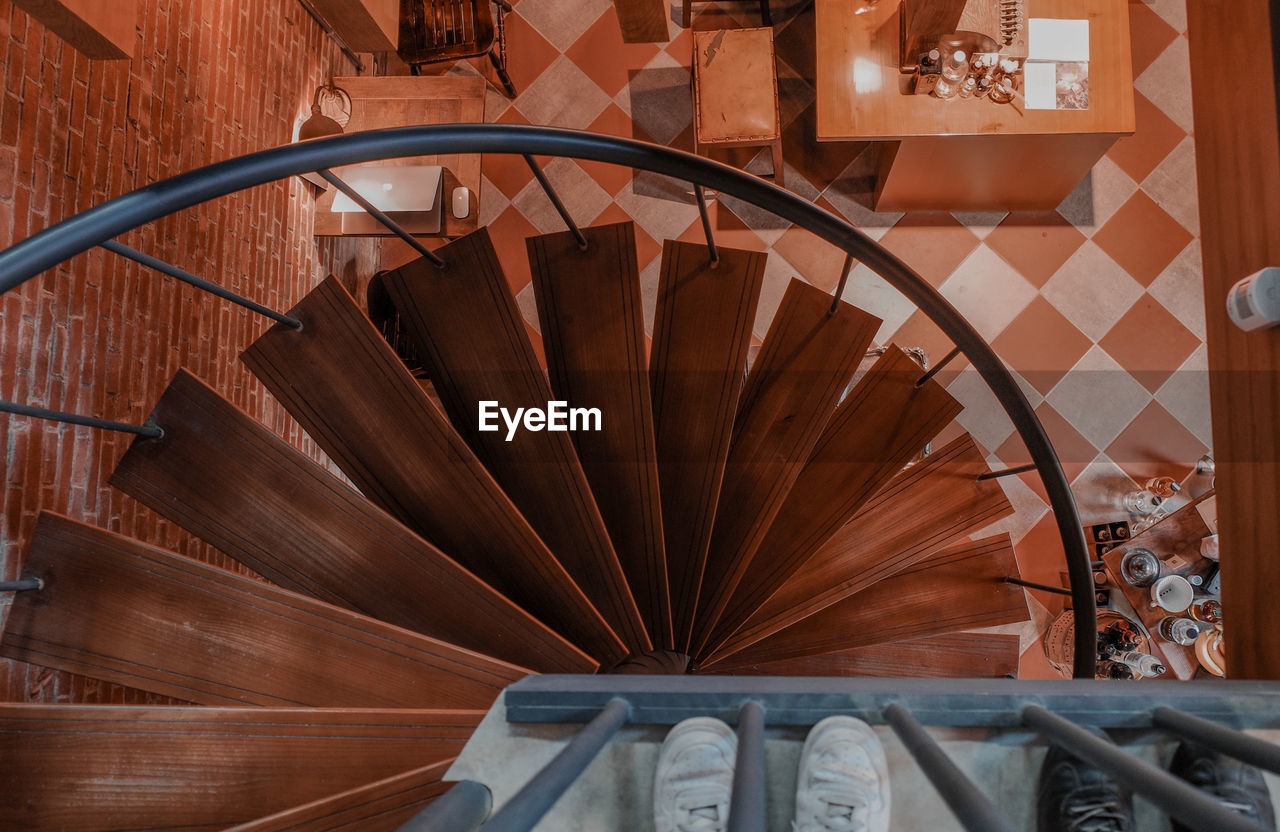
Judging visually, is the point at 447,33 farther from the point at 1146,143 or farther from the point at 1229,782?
the point at 1229,782

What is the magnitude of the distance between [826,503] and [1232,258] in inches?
50.2

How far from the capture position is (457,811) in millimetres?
967

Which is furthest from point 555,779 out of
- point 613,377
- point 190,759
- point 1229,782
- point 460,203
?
point 460,203

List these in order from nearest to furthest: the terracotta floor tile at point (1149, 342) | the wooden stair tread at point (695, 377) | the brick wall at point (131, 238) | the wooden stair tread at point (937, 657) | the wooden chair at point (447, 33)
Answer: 1. the brick wall at point (131, 238)
2. the wooden stair tread at point (695, 377)
3. the wooden stair tread at point (937, 657)
4. the wooden chair at point (447, 33)
5. the terracotta floor tile at point (1149, 342)

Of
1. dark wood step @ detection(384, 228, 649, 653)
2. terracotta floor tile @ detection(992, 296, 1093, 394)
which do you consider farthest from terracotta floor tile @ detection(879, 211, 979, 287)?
dark wood step @ detection(384, 228, 649, 653)

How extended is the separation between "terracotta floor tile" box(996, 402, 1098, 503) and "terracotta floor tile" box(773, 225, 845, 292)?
115 centimetres

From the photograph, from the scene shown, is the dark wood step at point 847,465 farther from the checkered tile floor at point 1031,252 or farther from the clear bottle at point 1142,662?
the clear bottle at point 1142,662

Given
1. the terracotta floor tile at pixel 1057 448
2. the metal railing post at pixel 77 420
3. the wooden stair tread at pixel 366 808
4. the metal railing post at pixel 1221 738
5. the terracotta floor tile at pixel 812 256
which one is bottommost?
the wooden stair tread at pixel 366 808

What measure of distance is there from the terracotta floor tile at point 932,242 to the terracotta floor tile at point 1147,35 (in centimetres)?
120

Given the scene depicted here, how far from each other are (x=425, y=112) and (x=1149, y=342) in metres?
3.60

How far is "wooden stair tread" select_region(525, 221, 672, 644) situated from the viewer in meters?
2.22

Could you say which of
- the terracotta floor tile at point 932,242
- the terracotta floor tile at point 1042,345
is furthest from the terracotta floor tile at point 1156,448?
the terracotta floor tile at point 932,242

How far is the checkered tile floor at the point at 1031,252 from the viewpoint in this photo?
139 inches

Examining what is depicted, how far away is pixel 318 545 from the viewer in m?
1.98
